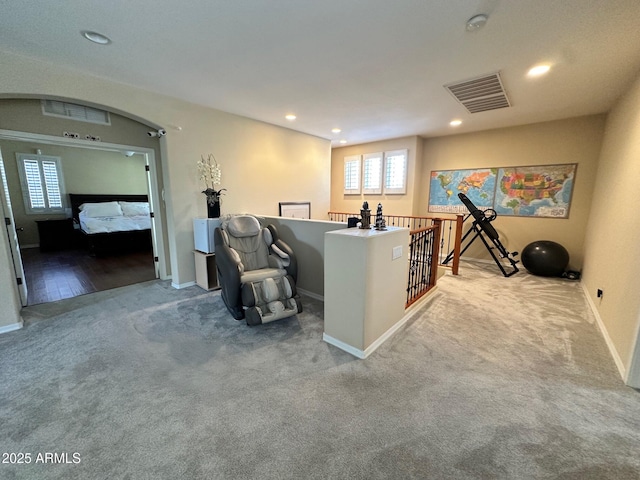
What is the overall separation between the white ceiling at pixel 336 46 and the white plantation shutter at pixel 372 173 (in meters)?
2.65

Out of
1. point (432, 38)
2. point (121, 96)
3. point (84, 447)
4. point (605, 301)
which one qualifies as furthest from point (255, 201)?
point (605, 301)

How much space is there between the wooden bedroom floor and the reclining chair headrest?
6.75 ft

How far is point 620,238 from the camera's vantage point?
2.54m

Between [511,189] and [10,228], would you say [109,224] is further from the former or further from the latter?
[511,189]

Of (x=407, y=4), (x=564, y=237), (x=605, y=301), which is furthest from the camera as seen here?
(x=564, y=237)

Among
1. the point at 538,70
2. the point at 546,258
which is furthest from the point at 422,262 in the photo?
the point at 546,258

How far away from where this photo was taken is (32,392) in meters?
1.82

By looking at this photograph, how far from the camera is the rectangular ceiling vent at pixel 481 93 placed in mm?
2975

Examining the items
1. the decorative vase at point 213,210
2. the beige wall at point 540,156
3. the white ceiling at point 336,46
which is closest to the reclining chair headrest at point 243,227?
the decorative vase at point 213,210

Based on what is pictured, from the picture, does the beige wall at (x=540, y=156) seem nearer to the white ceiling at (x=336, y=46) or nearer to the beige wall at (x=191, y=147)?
the white ceiling at (x=336, y=46)

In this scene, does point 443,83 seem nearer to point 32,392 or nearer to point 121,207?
point 32,392

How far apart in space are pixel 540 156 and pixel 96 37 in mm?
6463

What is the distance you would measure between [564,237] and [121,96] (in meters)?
7.26

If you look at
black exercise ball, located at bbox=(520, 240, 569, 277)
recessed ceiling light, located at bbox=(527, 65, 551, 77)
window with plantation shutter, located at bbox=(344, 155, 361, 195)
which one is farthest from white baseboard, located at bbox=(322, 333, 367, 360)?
window with plantation shutter, located at bbox=(344, 155, 361, 195)
